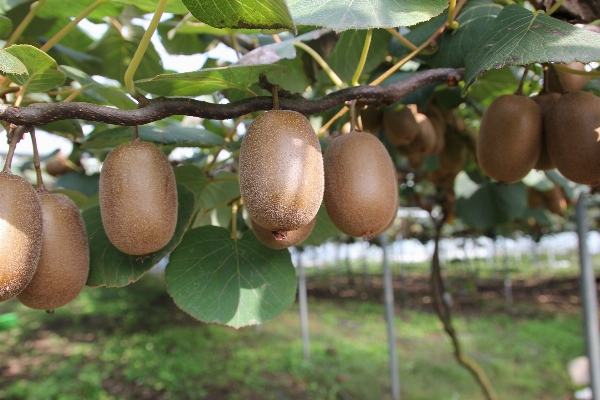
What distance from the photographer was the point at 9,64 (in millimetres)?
566

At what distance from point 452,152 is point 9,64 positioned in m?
1.61

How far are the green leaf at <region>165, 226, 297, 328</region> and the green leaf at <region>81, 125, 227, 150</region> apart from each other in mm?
212

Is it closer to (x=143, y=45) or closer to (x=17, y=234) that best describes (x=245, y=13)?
(x=143, y=45)

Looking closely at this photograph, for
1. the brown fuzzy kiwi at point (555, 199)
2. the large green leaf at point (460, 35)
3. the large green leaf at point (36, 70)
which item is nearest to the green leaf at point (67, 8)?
the large green leaf at point (36, 70)

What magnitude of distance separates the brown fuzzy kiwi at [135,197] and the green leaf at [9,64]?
17 centimetres

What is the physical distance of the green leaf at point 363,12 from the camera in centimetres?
60

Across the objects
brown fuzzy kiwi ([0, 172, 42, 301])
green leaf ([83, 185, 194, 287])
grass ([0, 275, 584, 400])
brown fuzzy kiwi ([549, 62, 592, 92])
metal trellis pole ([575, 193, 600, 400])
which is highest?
brown fuzzy kiwi ([549, 62, 592, 92])

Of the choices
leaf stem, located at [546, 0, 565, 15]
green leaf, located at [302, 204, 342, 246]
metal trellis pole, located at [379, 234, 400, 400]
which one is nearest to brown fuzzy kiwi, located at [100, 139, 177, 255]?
green leaf, located at [302, 204, 342, 246]

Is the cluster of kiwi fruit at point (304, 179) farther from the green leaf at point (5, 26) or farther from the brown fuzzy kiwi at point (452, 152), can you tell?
the brown fuzzy kiwi at point (452, 152)

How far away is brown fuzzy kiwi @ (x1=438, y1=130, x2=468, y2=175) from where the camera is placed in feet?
5.85

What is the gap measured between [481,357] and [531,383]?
1.21 metres

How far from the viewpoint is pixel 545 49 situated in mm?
625

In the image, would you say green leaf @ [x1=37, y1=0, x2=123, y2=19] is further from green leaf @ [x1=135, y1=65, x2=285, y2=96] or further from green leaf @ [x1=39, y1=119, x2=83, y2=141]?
green leaf @ [x1=135, y1=65, x2=285, y2=96]

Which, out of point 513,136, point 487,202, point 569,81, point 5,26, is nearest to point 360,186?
point 513,136
